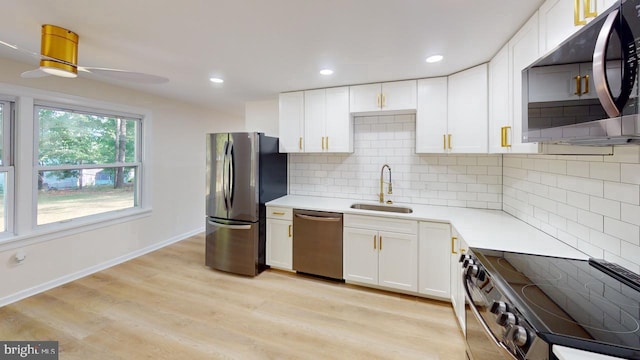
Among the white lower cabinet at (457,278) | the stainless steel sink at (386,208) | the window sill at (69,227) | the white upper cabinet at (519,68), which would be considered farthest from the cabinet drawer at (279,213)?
the white upper cabinet at (519,68)

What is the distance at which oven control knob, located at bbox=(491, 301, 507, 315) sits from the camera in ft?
3.53

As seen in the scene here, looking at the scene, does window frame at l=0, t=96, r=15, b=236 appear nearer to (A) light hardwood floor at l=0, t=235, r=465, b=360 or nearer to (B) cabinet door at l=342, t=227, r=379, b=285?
(A) light hardwood floor at l=0, t=235, r=465, b=360

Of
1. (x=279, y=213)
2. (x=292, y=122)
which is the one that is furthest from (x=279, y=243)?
(x=292, y=122)

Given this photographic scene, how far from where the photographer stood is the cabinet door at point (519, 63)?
165cm

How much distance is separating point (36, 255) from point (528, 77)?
14.8 ft

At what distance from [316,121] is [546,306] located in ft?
9.19

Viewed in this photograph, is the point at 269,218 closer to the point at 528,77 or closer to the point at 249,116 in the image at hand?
the point at 249,116

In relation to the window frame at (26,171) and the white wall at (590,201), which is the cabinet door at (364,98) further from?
the window frame at (26,171)

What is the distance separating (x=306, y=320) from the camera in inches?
93.7

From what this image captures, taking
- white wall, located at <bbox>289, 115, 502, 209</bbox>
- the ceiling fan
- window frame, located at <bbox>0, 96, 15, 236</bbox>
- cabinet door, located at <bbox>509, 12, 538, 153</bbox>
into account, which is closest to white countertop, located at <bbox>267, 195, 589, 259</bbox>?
white wall, located at <bbox>289, 115, 502, 209</bbox>

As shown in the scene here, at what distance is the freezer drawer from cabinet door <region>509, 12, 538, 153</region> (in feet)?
8.80

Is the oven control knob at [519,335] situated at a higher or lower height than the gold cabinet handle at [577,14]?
lower

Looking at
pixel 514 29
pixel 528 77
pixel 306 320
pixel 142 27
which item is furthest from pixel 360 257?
pixel 142 27

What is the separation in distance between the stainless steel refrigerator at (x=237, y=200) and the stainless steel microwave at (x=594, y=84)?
264 centimetres
